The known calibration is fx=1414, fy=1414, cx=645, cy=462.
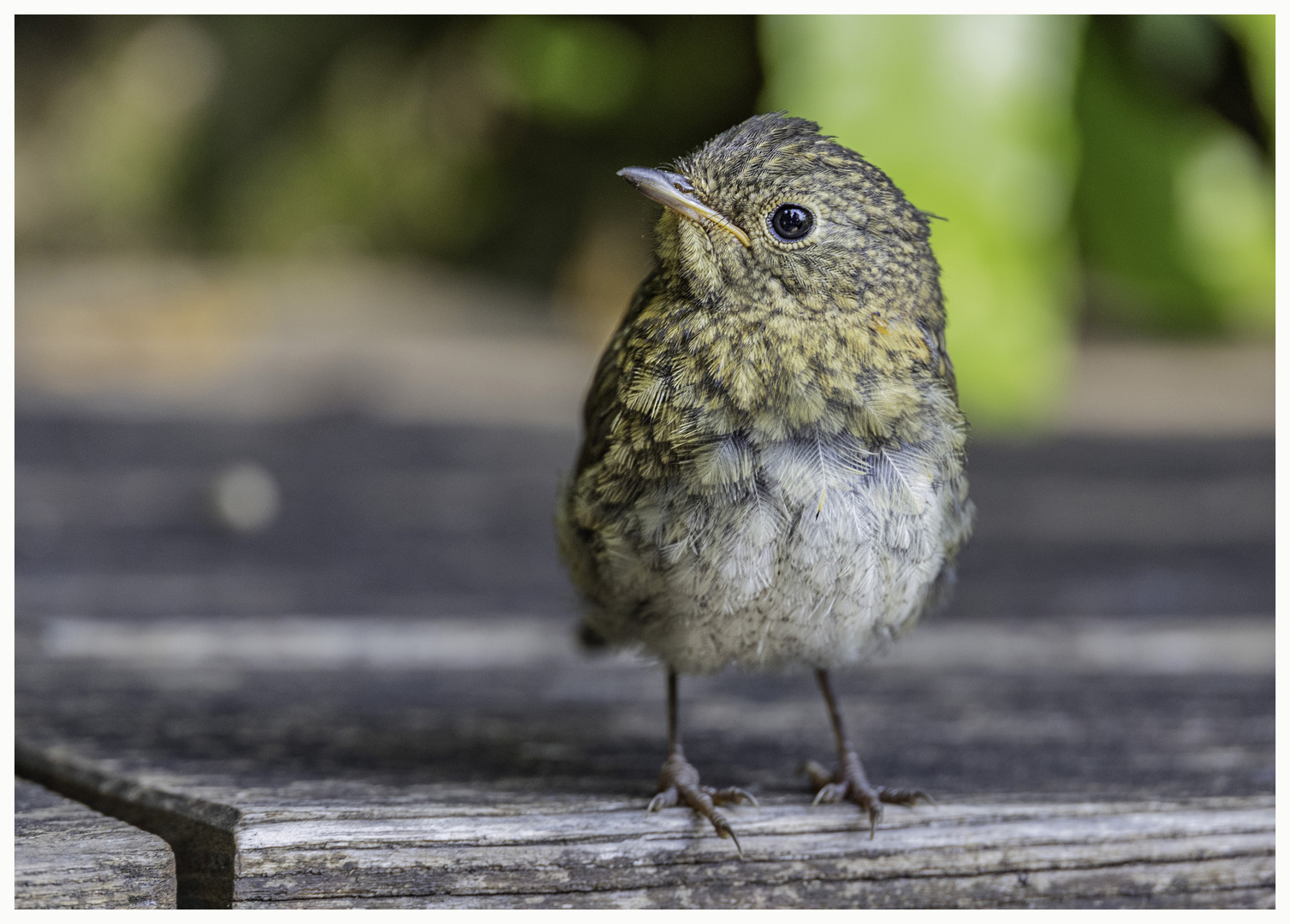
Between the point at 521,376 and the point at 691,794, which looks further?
the point at 521,376

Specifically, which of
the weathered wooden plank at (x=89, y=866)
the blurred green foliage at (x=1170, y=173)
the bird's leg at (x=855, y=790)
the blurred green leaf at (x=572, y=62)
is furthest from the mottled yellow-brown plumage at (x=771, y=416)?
the blurred green leaf at (x=572, y=62)

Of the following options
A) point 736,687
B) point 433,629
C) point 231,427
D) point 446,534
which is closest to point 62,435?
point 231,427

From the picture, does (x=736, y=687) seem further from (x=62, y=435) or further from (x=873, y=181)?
(x=62, y=435)

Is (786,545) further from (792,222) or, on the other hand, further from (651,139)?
(651,139)

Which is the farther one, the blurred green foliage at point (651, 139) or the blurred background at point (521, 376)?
the blurred green foliage at point (651, 139)

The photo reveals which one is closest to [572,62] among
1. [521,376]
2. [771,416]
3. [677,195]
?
[521,376]

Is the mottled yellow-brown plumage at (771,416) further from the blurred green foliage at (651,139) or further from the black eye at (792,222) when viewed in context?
the blurred green foliage at (651,139)
